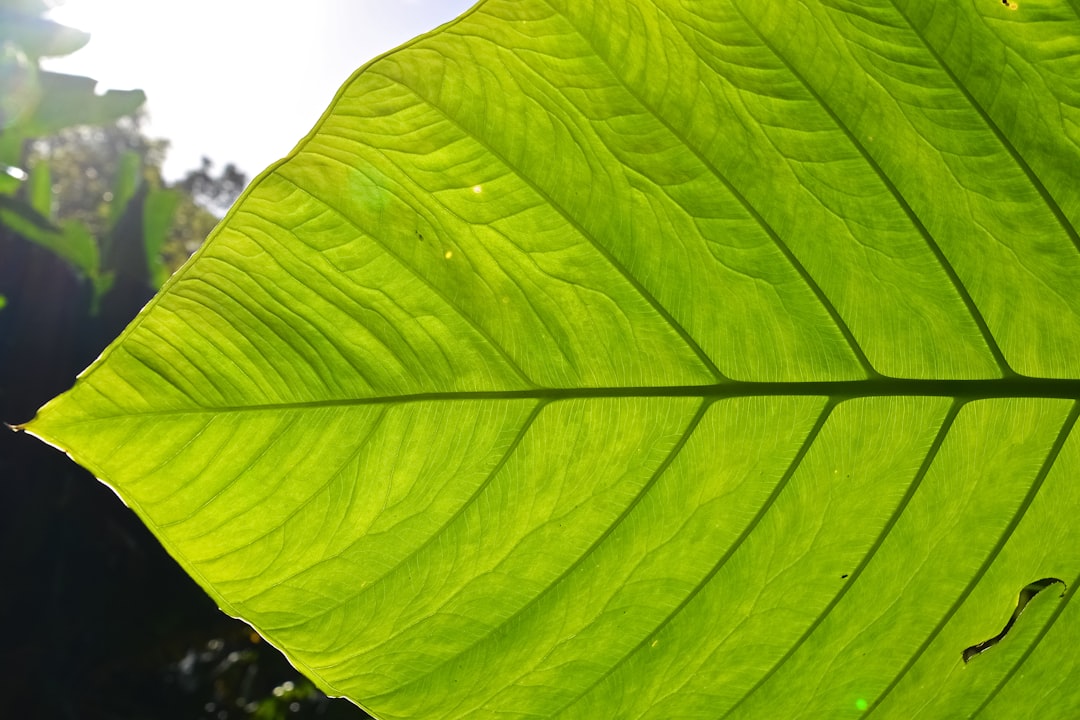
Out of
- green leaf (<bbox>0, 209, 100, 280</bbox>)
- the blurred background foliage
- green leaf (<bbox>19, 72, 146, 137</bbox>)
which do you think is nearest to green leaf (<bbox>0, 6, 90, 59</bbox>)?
the blurred background foliage

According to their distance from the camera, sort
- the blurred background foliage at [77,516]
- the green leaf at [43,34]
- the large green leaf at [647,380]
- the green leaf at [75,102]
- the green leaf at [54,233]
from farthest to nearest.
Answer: the green leaf at [54,233] → the green leaf at [75,102] → the blurred background foliage at [77,516] → the green leaf at [43,34] → the large green leaf at [647,380]

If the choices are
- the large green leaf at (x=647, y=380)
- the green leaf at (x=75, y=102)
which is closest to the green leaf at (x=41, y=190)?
the green leaf at (x=75, y=102)

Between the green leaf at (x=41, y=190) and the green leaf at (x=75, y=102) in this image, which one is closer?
→ the green leaf at (x=75, y=102)

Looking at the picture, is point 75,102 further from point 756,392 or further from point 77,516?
point 756,392

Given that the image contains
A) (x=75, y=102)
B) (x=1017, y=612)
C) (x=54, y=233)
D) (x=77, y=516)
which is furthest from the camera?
(x=77, y=516)

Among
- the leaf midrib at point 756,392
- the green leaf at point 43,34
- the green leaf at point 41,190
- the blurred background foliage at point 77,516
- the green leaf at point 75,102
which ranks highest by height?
the green leaf at point 43,34

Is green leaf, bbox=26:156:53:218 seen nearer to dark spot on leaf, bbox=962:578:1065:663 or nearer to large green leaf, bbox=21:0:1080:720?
large green leaf, bbox=21:0:1080:720

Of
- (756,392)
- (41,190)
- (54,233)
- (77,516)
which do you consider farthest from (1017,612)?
(77,516)

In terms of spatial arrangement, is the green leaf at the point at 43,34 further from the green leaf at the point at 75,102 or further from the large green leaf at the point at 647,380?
the large green leaf at the point at 647,380
